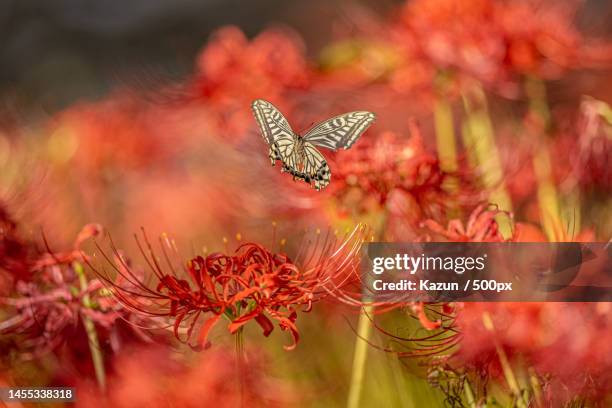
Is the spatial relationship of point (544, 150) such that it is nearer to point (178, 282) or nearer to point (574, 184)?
point (574, 184)

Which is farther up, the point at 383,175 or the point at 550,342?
the point at 383,175

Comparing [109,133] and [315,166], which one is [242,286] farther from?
[109,133]

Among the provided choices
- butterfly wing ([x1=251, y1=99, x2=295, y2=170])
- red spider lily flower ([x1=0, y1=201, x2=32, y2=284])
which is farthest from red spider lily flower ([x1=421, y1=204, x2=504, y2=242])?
red spider lily flower ([x1=0, y1=201, x2=32, y2=284])

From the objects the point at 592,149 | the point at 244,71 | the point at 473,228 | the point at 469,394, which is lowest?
the point at 469,394

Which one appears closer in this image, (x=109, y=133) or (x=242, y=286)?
(x=242, y=286)

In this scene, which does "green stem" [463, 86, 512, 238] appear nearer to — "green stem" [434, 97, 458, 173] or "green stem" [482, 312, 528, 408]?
"green stem" [434, 97, 458, 173]

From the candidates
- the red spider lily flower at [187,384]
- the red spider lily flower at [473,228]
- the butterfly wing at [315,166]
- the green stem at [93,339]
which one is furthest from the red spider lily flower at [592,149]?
the green stem at [93,339]

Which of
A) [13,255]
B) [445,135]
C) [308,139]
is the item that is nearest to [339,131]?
[308,139]
